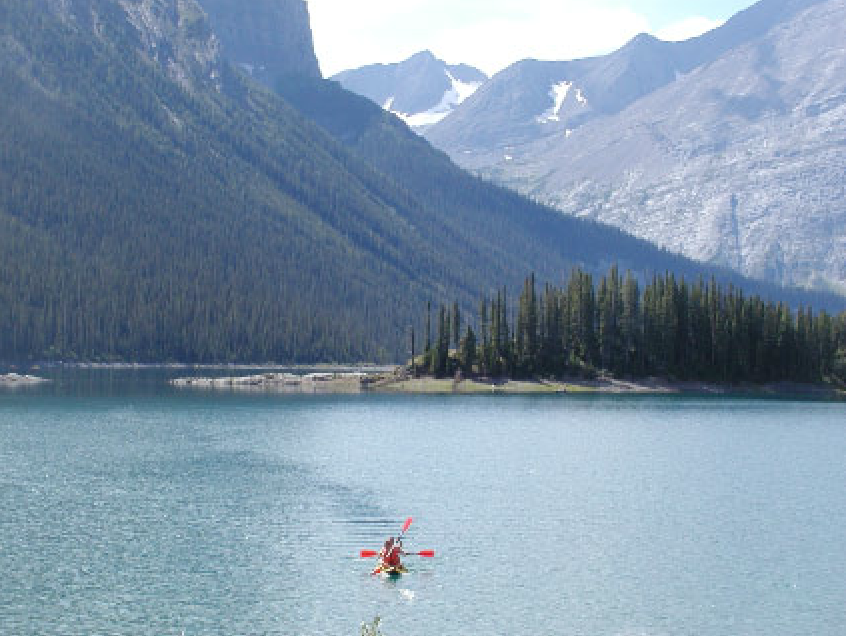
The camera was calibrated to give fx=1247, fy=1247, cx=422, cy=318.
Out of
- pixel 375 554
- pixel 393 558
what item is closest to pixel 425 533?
pixel 375 554

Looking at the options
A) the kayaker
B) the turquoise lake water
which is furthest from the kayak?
the turquoise lake water

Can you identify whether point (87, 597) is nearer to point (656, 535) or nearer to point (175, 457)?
point (656, 535)

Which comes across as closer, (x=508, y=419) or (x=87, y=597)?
(x=87, y=597)

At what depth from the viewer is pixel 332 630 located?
67625 mm

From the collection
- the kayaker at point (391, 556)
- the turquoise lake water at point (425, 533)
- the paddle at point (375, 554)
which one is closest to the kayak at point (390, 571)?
the kayaker at point (391, 556)

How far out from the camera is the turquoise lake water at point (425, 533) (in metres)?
71.1

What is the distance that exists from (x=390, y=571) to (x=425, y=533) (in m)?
12.9

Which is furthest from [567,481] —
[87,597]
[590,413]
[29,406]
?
[29,406]

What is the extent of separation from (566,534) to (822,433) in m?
88.3

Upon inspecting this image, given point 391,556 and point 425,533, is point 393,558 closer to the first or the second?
point 391,556

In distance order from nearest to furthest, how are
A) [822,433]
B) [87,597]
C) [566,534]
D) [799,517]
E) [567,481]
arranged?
[87,597]
[566,534]
[799,517]
[567,481]
[822,433]

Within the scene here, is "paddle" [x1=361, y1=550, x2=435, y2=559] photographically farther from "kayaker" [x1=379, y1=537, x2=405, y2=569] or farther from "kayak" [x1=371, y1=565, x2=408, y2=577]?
"kayak" [x1=371, y1=565, x2=408, y2=577]

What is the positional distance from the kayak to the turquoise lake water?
1.17 meters

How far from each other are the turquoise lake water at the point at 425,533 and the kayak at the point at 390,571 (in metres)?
1.17
